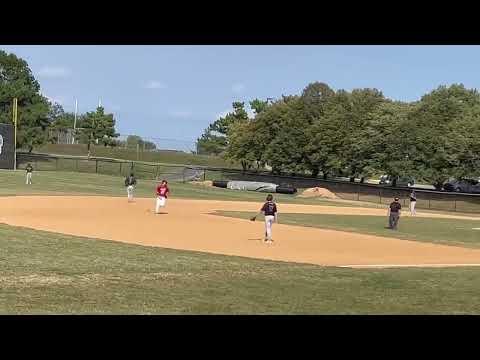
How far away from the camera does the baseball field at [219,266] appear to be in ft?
31.6

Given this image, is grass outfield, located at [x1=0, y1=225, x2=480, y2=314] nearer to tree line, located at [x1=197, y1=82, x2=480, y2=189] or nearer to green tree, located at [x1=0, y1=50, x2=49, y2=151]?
tree line, located at [x1=197, y1=82, x2=480, y2=189]

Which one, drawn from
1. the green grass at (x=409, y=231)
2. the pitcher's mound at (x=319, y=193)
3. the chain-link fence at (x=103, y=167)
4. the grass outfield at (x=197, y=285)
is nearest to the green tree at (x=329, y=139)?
the pitcher's mound at (x=319, y=193)

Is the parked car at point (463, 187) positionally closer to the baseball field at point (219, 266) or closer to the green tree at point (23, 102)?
the baseball field at point (219, 266)

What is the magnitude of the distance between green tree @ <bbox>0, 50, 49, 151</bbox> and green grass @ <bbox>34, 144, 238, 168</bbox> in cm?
2650

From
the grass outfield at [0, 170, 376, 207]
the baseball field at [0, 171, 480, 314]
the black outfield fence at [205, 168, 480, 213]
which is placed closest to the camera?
the baseball field at [0, 171, 480, 314]

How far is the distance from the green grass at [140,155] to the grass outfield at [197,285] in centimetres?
8425

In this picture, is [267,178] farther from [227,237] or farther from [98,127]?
[227,237]

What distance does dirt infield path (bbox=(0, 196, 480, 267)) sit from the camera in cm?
1812

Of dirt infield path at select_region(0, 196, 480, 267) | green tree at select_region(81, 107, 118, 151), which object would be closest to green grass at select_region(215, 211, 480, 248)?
dirt infield path at select_region(0, 196, 480, 267)

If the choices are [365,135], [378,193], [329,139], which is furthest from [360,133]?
[378,193]

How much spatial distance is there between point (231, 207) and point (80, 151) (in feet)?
229
